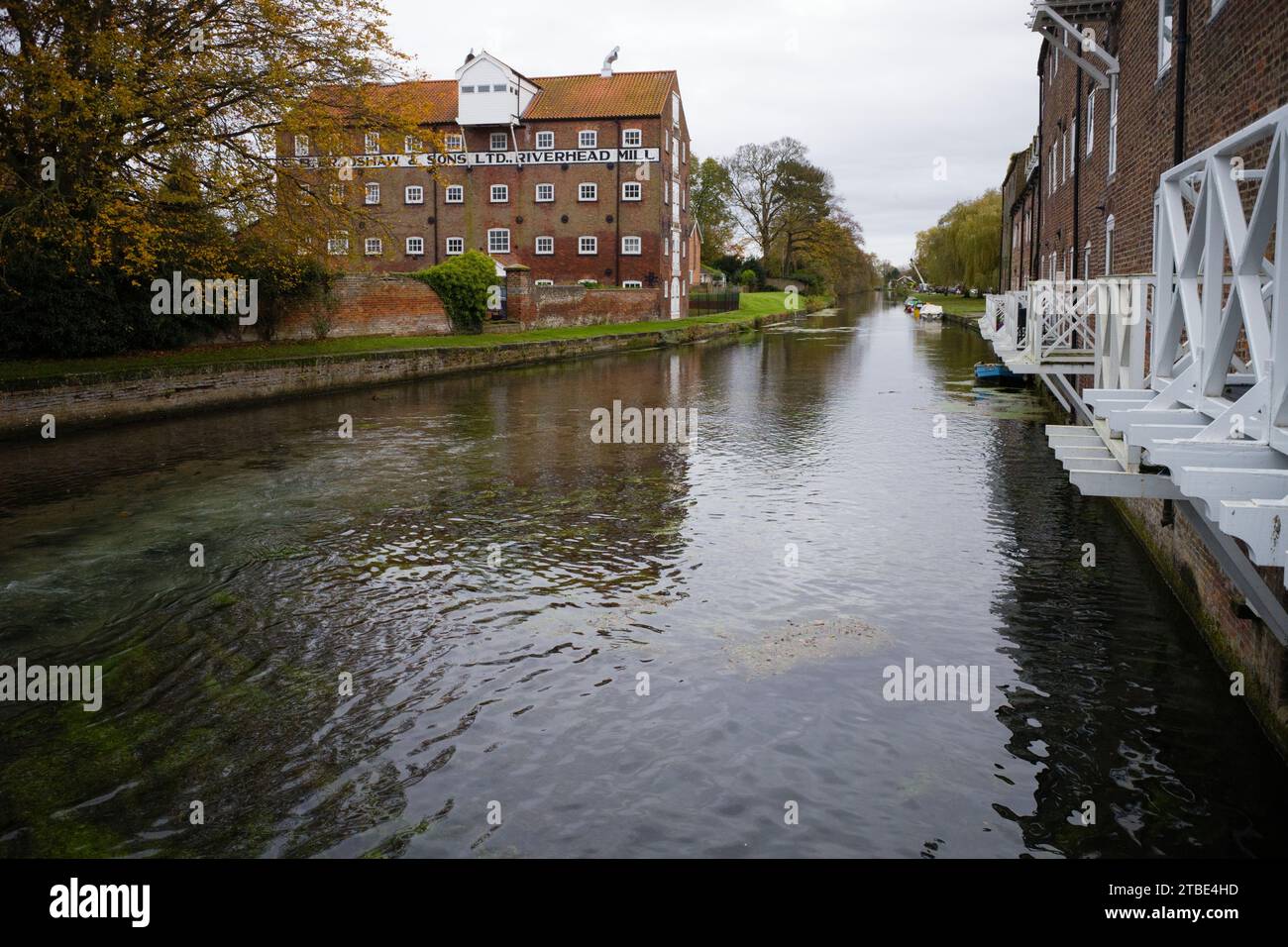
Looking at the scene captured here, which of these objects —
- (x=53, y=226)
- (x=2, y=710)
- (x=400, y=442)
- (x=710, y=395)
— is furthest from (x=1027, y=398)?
(x=2, y=710)

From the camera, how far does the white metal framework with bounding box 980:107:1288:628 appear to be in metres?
3.67

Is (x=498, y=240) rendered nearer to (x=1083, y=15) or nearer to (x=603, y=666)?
(x=1083, y=15)

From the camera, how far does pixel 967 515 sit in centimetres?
1139

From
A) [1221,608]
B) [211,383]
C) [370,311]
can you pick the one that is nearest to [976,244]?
[370,311]

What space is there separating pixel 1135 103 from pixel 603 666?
1156 centimetres

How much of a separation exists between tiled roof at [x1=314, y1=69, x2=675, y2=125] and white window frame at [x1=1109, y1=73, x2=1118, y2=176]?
118 ft

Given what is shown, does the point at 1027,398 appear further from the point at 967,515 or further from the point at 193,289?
the point at 193,289

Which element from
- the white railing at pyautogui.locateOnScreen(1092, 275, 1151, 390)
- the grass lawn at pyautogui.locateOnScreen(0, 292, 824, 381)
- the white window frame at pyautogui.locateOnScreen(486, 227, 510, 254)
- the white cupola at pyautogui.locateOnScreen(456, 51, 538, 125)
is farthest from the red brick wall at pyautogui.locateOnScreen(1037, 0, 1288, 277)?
the white window frame at pyautogui.locateOnScreen(486, 227, 510, 254)

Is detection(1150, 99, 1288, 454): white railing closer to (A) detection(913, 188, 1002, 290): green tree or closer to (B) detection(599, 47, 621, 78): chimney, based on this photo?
(B) detection(599, 47, 621, 78): chimney

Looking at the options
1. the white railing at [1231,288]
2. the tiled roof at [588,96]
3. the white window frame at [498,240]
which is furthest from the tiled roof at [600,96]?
the white railing at [1231,288]

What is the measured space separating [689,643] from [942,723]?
1.90 metres

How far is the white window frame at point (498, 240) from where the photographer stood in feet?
172
